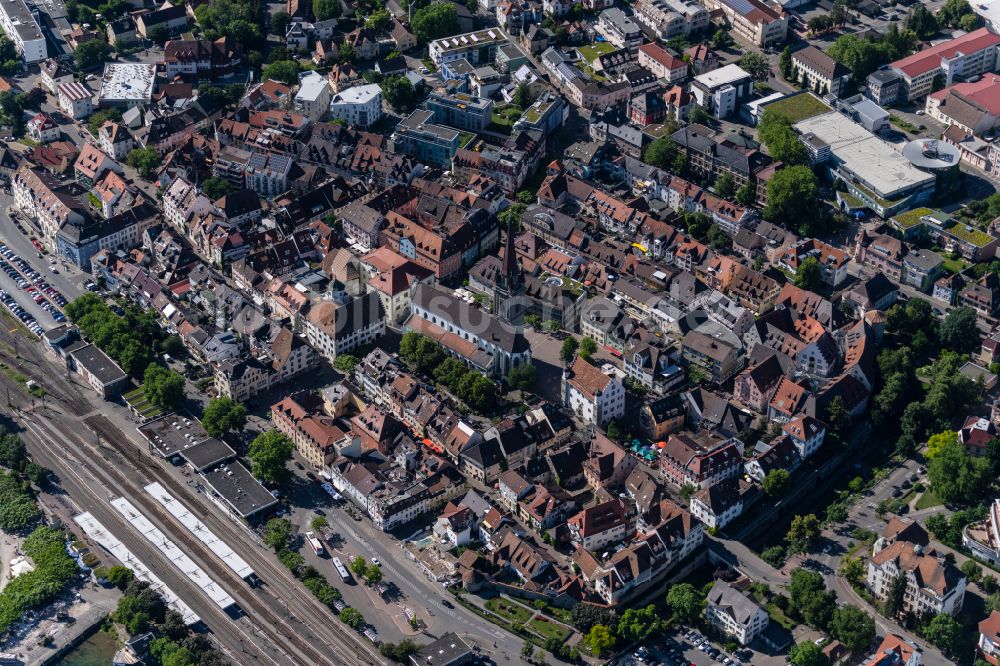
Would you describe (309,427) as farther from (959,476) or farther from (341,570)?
(959,476)

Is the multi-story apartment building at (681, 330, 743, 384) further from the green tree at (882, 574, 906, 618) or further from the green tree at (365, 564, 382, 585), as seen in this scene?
the green tree at (365, 564, 382, 585)

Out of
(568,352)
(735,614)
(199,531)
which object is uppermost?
(199,531)

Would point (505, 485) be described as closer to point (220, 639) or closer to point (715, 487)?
point (715, 487)

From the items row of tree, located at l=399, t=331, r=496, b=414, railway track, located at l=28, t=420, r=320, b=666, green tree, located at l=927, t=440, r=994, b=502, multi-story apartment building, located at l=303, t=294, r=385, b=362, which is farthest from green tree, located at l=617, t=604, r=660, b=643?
multi-story apartment building, located at l=303, t=294, r=385, b=362

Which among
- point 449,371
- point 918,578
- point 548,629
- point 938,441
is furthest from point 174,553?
point 938,441

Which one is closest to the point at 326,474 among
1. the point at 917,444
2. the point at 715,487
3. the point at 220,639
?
the point at 220,639
